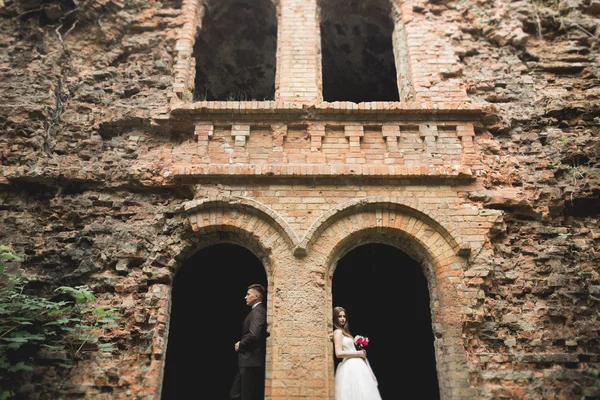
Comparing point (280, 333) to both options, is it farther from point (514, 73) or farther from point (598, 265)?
point (514, 73)

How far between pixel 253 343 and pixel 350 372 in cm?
121

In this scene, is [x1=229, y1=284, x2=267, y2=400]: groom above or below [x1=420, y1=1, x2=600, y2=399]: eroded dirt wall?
below

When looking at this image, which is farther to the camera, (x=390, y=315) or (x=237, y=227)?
(x=390, y=315)

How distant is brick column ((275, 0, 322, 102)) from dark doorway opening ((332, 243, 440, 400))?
11.1 ft

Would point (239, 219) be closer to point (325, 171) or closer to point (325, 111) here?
point (325, 171)

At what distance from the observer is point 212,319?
9.64m

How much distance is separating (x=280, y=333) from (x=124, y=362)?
Answer: 6.07 feet

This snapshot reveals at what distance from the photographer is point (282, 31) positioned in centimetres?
757

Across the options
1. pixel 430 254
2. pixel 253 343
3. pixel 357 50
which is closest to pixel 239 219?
pixel 253 343

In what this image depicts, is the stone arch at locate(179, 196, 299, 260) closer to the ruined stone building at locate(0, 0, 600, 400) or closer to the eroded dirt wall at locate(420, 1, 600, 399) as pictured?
the ruined stone building at locate(0, 0, 600, 400)

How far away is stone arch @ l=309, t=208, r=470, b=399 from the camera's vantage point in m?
5.46

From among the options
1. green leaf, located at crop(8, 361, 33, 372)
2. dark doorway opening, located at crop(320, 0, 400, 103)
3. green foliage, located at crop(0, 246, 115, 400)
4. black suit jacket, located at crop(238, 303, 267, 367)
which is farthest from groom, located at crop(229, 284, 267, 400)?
dark doorway opening, located at crop(320, 0, 400, 103)

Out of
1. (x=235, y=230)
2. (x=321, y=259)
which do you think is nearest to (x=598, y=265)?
(x=321, y=259)

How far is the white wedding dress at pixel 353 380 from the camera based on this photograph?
17.7 feet
